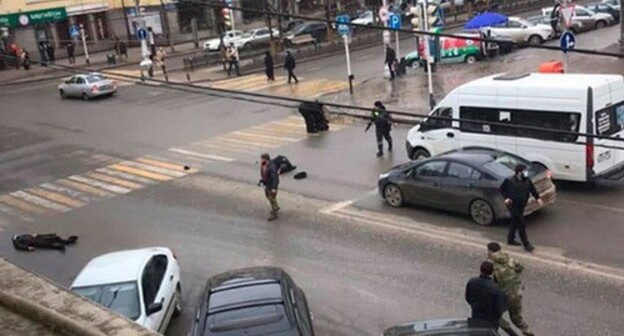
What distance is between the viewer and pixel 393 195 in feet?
58.2

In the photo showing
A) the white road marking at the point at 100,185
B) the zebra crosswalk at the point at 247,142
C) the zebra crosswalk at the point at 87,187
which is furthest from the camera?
the zebra crosswalk at the point at 247,142

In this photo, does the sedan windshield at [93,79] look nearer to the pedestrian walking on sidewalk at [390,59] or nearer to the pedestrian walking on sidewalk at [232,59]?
the pedestrian walking on sidewalk at [232,59]

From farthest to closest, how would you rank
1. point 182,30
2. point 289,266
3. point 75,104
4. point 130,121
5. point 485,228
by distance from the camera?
1. point 182,30
2. point 75,104
3. point 130,121
4. point 485,228
5. point 289,266

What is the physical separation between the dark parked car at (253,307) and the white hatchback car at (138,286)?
951 mm

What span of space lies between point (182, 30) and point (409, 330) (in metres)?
57.3

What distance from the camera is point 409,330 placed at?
959 cm

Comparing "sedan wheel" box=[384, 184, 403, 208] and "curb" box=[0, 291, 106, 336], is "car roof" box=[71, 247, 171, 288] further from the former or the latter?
"sedan wheel" box=[384, 184, 403, 208]

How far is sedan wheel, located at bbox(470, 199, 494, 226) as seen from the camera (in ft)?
52.3

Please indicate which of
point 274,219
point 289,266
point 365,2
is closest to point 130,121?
point 274,219

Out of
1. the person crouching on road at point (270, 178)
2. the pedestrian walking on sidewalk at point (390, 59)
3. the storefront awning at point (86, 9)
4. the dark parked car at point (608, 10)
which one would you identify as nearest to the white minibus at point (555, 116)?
the person crouching on road at point (270, 178)

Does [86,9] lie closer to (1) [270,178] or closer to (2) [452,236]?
(1) [270,178]

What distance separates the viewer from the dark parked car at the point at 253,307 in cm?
1002

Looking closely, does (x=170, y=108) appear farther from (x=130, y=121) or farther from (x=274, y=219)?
(x=274, y=219)

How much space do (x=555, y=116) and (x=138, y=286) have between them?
9919 mm
